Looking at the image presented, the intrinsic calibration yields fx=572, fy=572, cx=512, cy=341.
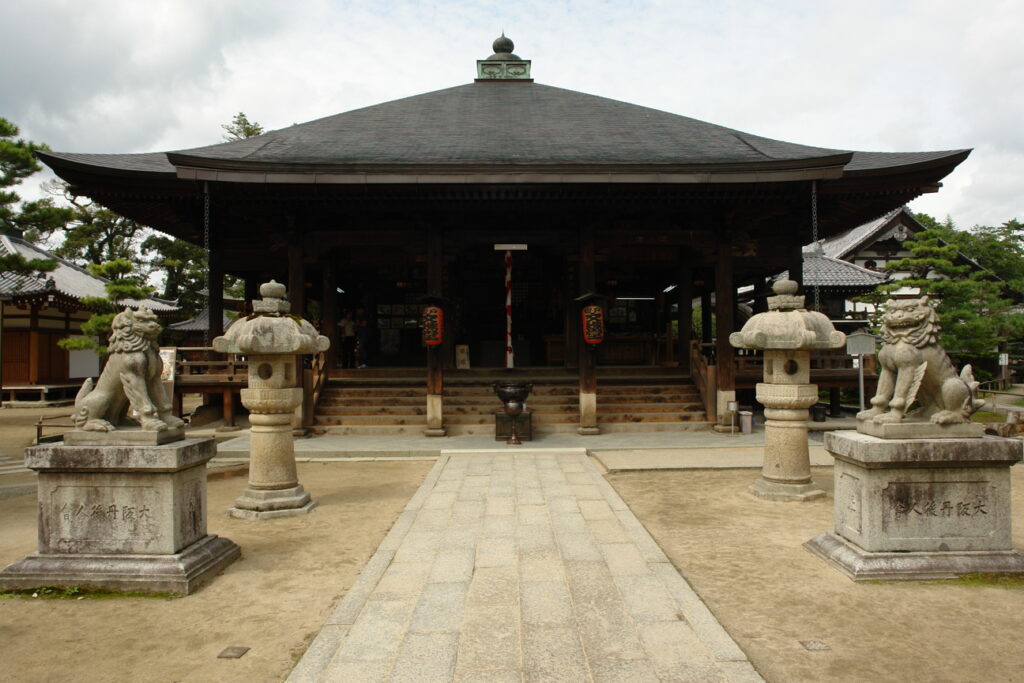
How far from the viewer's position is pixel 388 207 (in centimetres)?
1140

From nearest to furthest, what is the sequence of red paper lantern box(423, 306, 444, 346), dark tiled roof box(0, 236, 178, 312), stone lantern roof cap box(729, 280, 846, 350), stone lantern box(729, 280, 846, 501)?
stone lantern roof cap box(729, 280, 846, 350)
stone lantern box(729, 280, 846, 501)
red paper lantern box(423, 306, 444, 346)
dark tiled roof box(0, 236, 178, 312)

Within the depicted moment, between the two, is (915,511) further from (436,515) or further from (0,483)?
(0,483)

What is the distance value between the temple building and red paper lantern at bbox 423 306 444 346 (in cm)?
24

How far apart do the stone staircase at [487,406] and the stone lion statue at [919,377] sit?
7401 millimetres

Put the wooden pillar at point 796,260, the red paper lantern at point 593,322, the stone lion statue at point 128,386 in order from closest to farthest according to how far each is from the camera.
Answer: the stone lion statue at point 128,386 < the red paper lantern at point 593,322 < the wooden pillar at point 796,260

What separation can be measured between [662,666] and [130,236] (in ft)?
117

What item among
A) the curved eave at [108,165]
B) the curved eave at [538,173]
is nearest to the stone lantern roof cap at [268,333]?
the curved eave at [538,173]

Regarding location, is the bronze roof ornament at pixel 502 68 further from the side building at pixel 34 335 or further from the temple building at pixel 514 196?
the side building at pixel 34 335

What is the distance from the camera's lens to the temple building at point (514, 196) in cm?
1045

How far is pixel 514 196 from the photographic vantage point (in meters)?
11.1

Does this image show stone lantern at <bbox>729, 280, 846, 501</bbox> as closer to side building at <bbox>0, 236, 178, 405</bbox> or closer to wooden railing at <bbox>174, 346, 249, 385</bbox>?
wooden railing at <bbox>174, 346, 249, 385</bbox>

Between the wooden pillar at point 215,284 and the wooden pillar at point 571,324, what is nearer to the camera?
the wooden pillar at point 215,284

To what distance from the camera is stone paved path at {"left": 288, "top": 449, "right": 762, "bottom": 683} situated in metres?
3.01

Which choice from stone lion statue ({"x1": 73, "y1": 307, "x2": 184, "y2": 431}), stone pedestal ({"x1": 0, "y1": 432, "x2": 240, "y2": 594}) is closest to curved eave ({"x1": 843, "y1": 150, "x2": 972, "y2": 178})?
stone lion statue ({"x1": 73, "y1": 307, "x2": 184, "y2": 431})
